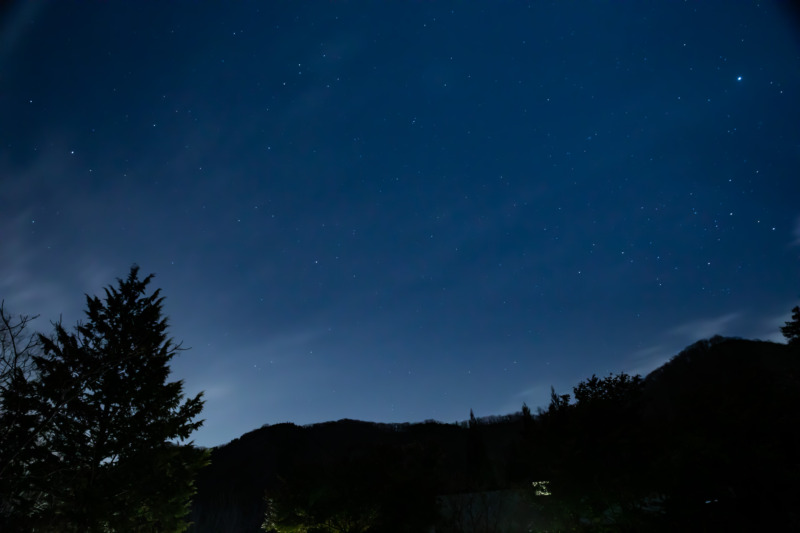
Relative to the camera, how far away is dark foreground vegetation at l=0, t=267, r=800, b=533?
1007 centimetres

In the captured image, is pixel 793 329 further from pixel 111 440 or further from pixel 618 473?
pixel 111 440

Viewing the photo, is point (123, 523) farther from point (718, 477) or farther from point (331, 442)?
point (331, 442)

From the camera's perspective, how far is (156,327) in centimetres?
1822

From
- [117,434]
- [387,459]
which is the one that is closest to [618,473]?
[387,459]

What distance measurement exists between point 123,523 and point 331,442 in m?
64.5

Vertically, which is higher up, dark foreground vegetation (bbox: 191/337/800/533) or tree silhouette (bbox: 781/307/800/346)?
tree silhouette (bbox: 781/307/800/346)

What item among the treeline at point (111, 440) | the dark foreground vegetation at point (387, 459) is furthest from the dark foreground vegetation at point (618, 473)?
the treeline at point (111, 440)

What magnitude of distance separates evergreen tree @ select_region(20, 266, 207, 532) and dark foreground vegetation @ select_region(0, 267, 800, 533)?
49 mm

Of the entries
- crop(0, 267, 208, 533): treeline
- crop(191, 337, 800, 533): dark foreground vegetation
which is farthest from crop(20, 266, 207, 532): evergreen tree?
crop(191, 337, 800, 533): dark foreground vegetation

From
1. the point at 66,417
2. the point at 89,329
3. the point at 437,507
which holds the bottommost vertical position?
the point at 437,507

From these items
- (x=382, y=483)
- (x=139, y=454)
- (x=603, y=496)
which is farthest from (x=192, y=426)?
(x=603, y=496)

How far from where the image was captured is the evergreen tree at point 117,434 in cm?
1298

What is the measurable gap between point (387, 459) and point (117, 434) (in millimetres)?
11320

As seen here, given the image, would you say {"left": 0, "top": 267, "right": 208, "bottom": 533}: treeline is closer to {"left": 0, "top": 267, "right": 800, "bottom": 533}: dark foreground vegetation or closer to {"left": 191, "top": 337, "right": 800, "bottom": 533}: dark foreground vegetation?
{"left": 0, "top": 267, "right": 800, "bottom": 533}: dark foreground vegetation
